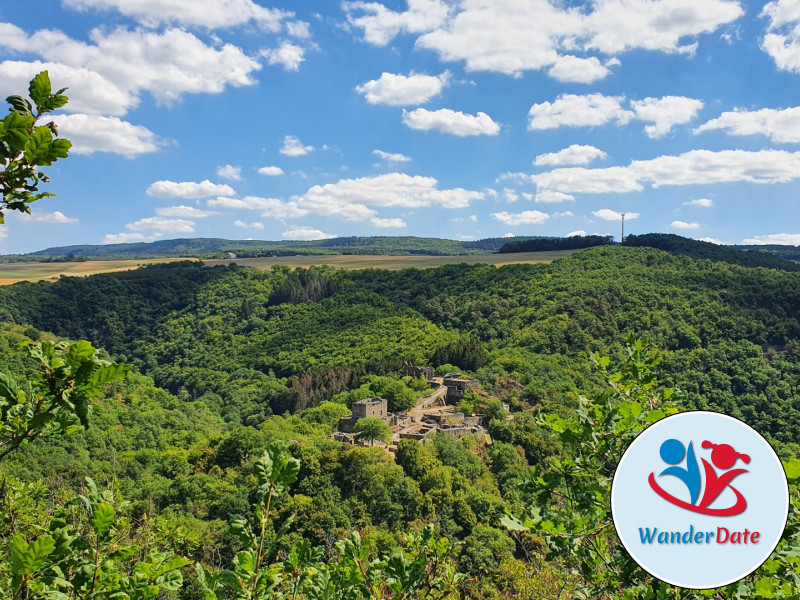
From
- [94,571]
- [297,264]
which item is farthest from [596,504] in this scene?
[297,264]

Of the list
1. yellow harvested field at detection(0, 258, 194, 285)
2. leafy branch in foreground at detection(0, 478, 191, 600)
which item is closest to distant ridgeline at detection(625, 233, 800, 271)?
leafy branch in foreground at detection(0, 478, 191, 600)

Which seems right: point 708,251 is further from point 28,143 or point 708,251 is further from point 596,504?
point 28,143

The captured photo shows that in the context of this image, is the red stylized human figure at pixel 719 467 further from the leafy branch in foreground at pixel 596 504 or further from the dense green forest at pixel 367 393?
the dense green forest at pixel 367 393

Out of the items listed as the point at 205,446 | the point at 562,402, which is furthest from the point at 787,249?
the point at 205,446

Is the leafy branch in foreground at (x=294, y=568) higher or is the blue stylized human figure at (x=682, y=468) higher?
the blue stylized human figure at (x=682, y=468)

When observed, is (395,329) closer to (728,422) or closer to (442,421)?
(442,421)

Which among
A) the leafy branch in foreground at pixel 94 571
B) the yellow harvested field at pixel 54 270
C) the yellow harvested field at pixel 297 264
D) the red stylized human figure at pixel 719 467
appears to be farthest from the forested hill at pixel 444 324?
the leafy branch in foreground at pixel 94 571

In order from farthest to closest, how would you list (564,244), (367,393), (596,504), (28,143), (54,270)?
(564,244), (54,270), (367,393), (596,504), (28,143)
